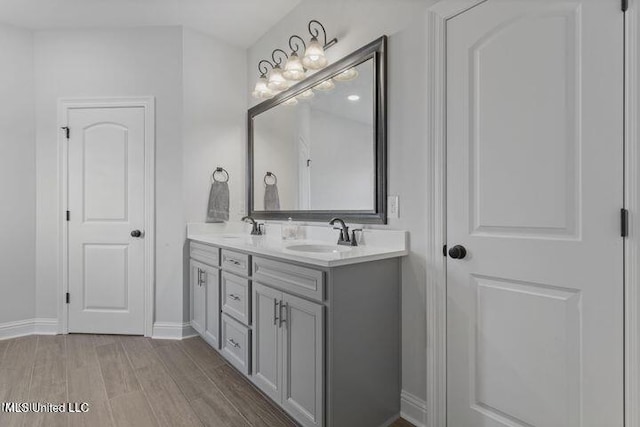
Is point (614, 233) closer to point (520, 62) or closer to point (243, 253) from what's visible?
point (520, 62)

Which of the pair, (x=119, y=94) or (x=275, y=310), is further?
(x=119, y=94)

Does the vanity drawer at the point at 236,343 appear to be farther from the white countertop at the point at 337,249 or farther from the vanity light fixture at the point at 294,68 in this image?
the vanity light fixture at the point at 294,68

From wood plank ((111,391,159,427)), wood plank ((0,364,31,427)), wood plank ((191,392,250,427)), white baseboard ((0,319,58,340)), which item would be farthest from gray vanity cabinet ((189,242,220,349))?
white baseboard ((0,319,58,340))

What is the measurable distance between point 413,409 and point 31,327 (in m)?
3.21

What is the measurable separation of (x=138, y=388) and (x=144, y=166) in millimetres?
1752

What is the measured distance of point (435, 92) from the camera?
64.1 inches

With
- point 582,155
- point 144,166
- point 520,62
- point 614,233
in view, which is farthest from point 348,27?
point 144,166

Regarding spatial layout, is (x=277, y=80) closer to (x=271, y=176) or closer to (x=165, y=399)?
(x=271, y=176)

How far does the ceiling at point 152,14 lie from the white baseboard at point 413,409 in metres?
2.71

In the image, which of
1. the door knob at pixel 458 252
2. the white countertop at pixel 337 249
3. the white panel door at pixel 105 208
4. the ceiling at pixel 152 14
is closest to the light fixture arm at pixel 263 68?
the ceiling at pixel 152 14

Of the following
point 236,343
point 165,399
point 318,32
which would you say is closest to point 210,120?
point 318,32

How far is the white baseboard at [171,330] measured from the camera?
286 centimetres

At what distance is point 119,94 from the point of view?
294 cm

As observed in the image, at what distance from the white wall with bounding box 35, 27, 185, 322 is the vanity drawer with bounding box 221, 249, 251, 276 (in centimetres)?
84
